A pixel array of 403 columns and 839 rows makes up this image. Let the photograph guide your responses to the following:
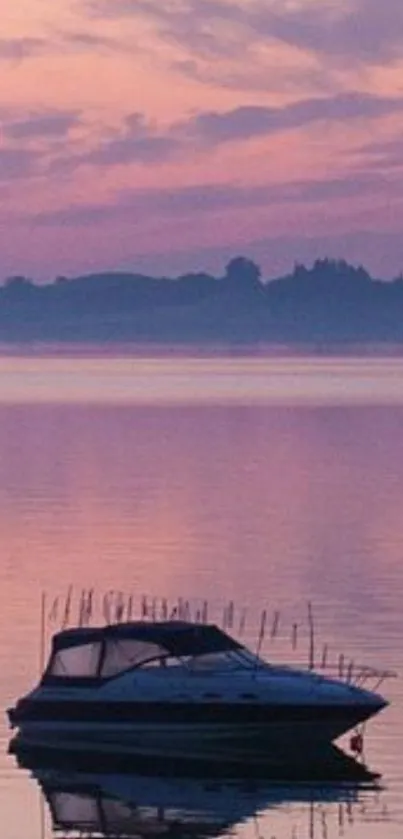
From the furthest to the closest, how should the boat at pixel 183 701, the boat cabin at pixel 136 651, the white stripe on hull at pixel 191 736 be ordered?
the boat cabin at pixel 136 651 → the white stripe on hull at pixel 191 736 → the boat at pixel 183 701

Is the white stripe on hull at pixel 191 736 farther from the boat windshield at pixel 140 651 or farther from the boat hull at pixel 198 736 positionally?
the boat windshield at pixel 140 651

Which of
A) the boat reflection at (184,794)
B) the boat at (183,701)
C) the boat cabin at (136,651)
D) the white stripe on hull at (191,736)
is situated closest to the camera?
the boat reflection at (184,794)

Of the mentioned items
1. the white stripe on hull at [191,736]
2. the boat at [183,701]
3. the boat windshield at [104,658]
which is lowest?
the white stripe on hull at [191,736]

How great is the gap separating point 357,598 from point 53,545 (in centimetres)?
1137

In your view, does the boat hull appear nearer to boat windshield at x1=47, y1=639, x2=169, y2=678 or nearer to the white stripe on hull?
the white stripe on hull

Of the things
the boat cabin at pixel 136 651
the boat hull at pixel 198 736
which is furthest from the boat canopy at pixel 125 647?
the boat hull at pixel 198 736

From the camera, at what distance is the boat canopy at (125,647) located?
2828 cm

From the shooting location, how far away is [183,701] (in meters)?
27.7

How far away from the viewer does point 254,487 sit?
72.7 meters

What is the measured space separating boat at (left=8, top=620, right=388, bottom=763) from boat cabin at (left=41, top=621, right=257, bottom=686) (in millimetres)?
11

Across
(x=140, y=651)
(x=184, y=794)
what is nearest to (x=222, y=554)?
(x=140, y=651)

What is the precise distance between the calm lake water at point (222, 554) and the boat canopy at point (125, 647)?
3.52 ft

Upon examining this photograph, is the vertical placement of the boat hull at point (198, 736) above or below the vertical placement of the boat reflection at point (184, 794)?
above

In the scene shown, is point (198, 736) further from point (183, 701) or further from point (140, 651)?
point (140, 651)
